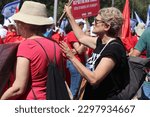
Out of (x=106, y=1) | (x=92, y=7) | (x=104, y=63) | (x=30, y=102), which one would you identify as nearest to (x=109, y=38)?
(x=104, y=63)

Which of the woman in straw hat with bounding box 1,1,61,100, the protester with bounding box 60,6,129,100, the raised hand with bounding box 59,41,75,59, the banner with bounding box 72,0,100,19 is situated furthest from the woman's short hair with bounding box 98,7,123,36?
the banner with bounding box 72,0,100,19

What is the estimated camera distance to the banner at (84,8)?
930cm

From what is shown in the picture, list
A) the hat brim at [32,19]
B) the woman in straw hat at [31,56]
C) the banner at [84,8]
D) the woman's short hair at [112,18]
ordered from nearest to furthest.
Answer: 1. the woman in straw hat at [31,56]
2. the hat brim at [32,19]
3. the woman's short hair at [112,18]
4. the banner at [84,8]

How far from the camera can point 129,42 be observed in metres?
10.0

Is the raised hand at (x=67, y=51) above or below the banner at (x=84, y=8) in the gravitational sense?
above

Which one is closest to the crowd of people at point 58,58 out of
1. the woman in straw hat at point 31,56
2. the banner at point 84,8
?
the woman in straw hat at point 31,56

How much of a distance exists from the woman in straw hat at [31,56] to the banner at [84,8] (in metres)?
A: 5.10

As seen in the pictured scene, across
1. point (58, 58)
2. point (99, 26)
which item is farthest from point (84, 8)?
point (58, 58)

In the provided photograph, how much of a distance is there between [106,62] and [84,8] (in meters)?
5.33

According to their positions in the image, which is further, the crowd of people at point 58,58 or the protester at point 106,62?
the protester at point 106,62

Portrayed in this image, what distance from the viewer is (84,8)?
946 centimetres

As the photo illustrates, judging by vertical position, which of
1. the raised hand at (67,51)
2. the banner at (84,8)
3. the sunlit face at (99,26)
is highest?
the sunlit face at (99,26)

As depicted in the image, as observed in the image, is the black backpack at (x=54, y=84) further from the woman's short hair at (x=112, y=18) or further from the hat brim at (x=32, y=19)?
the woman's short hair at (x=112, y=18)

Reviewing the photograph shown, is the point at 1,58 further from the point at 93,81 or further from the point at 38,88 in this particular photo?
the point at 93,81
